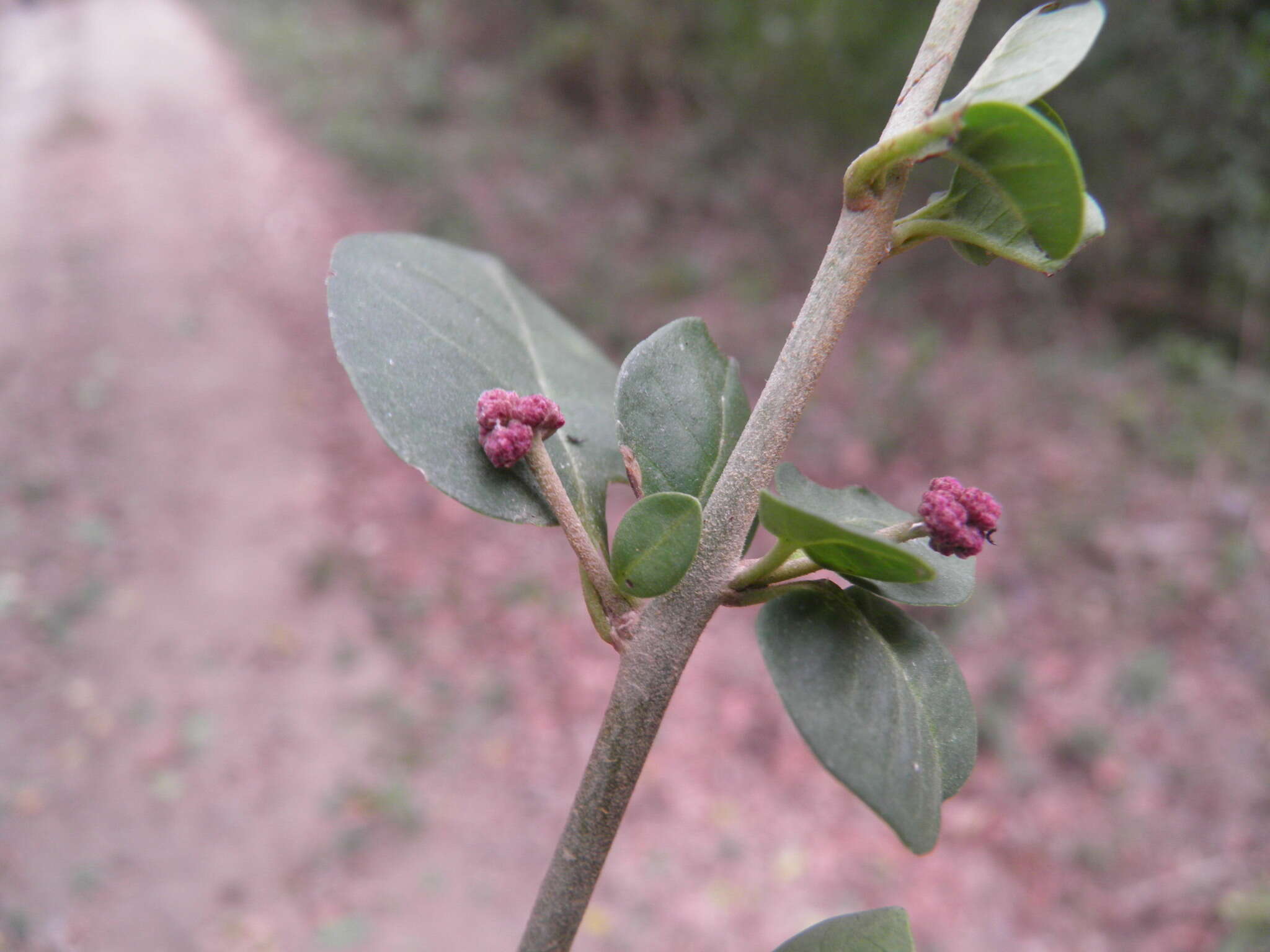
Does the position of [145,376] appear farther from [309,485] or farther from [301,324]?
[309,485]

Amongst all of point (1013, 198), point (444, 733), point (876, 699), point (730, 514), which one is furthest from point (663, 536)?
point (444, 733)

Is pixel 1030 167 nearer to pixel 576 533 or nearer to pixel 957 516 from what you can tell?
pixel 957 516

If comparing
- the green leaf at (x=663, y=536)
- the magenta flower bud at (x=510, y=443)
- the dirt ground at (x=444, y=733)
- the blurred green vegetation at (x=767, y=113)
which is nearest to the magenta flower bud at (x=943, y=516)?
the green leaf at (x=663, y=536)

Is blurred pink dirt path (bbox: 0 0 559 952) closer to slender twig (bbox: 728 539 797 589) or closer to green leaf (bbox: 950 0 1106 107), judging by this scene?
slender twig (bbox: 728 539 797 589)

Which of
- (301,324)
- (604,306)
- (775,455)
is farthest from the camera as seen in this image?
(301,324)

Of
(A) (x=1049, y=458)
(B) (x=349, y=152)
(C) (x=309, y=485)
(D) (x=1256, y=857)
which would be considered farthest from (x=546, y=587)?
(B) (x=349, y=152)

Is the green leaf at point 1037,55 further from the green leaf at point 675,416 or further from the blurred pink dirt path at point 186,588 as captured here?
the blurred pink dirt path at point 186,588

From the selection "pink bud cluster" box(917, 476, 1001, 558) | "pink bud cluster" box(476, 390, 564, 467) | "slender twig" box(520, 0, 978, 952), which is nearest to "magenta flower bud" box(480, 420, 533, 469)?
"pink bud cluster" box(476, 390, 564, 467)
